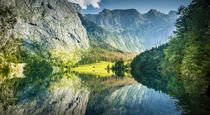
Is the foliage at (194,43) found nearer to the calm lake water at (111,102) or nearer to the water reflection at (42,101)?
the calm lake water at (111,102)

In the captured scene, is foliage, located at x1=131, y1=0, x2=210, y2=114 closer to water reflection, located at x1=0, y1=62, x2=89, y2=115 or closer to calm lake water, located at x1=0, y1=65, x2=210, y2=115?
calm lake water, located at x1=0, y1=65, x2=210, y2=115

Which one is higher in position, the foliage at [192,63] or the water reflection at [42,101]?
the foliage at [192,63]

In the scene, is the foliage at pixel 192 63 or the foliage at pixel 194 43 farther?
the foliage at pixel 194 43

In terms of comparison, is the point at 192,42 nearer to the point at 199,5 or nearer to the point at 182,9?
the point at 199,5

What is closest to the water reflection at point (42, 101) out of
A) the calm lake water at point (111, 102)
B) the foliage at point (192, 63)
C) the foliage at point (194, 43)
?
the calm lake water at point (111, 102)

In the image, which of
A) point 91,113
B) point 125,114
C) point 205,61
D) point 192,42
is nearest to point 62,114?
point 91,113

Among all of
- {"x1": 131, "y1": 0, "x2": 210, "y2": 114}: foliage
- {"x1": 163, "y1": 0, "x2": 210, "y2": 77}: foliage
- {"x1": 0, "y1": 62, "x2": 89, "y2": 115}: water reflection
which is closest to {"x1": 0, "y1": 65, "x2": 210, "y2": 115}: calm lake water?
{"x1": 0, "y1": 62, "x2": 89, "y2": 115}: water reflection

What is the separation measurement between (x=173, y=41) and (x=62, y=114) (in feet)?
286

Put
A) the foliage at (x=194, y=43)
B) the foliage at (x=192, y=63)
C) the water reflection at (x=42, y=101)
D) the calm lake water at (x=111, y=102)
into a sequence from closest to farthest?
1. the calm lake water at (x=111, y=102)
2. the water reflection at (x=42, y=101)
3. the foliage at (x=192, y=63)
4. the foliage at (x=194, y=43)

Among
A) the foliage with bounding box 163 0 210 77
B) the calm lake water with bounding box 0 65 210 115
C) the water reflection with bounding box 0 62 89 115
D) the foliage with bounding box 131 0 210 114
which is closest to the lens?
the calm lake water with bounding box 0 65 210 115

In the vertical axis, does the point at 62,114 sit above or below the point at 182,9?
below

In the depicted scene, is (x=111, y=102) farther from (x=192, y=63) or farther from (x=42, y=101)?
(x=192, y=63)

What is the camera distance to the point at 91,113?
3875cm

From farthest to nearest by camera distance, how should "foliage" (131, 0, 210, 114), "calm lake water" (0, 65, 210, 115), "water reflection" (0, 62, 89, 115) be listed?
"foliage" (131, 0, 210, 114) → "water reflection" (0, 62, 89, 115) → "calm lake water" (0, 65, 210, 115)
